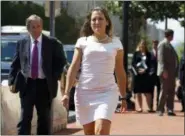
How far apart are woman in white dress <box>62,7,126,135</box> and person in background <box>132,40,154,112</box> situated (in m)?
8.25

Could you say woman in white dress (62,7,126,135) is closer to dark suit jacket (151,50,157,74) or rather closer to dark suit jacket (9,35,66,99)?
dark suit jacket (9,35,66,99)

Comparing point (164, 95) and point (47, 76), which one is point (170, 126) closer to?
point (164, 95)

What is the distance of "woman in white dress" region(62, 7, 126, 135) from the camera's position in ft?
20.4

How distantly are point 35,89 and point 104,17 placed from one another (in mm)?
1640

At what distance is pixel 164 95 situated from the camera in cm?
1387

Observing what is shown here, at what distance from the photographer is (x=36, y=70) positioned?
25.1ft

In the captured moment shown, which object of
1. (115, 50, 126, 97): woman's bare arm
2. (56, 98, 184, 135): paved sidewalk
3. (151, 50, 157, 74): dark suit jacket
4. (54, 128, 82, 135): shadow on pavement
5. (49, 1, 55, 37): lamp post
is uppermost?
(49, 1, 55, 37): lamp post

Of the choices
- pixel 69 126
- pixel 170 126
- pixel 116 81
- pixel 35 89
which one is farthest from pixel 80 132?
pixel 116 81

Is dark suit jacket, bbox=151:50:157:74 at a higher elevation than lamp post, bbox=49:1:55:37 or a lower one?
lower

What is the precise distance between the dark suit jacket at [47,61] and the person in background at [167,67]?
590 centimetres

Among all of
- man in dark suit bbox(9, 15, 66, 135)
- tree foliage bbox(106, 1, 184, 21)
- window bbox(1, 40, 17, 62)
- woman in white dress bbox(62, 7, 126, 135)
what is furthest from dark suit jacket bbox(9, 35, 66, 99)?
tree foliage bbox(106, 1, 184, 21)

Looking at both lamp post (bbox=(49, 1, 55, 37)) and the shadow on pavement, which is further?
the shadow on pavement

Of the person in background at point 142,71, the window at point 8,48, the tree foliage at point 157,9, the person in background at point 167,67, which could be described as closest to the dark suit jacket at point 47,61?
the window at point 8,48

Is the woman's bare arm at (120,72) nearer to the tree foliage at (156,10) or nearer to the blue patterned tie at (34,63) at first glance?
the blue patterned tie at (34,63)
